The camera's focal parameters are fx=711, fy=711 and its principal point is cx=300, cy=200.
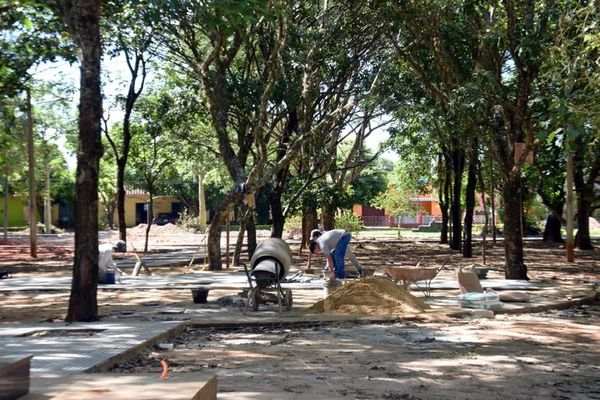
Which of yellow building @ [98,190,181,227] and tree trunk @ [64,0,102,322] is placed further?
yellow building @ [98,190,181,227]

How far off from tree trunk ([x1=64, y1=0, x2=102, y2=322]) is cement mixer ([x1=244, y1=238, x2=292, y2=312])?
9.75ft

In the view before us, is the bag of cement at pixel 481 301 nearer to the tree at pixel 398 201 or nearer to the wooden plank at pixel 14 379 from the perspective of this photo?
the wooden plank at pixel 14 379

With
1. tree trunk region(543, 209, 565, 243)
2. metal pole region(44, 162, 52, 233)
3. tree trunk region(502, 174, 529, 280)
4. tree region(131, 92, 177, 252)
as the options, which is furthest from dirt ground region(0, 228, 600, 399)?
metal pole region(44, 162, 52, 233)

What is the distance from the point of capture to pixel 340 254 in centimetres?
1602

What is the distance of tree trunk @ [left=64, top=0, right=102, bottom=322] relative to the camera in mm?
10922

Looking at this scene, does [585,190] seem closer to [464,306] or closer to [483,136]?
[483,136]

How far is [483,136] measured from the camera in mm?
18000

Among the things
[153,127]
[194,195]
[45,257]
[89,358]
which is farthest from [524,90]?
[194,195]

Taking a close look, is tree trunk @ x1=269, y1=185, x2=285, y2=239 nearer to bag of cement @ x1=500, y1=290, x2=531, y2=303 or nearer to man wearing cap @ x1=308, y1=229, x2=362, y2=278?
man wearing cap @ x1=308, y1=229, x2=362, y2=278

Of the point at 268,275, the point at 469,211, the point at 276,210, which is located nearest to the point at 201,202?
the point at 276,210

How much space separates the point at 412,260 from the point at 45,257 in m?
15.1

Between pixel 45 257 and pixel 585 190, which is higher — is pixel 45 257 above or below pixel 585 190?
below

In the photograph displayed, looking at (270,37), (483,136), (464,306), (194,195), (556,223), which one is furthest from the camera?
(194,195)

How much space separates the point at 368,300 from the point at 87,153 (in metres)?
5.62
